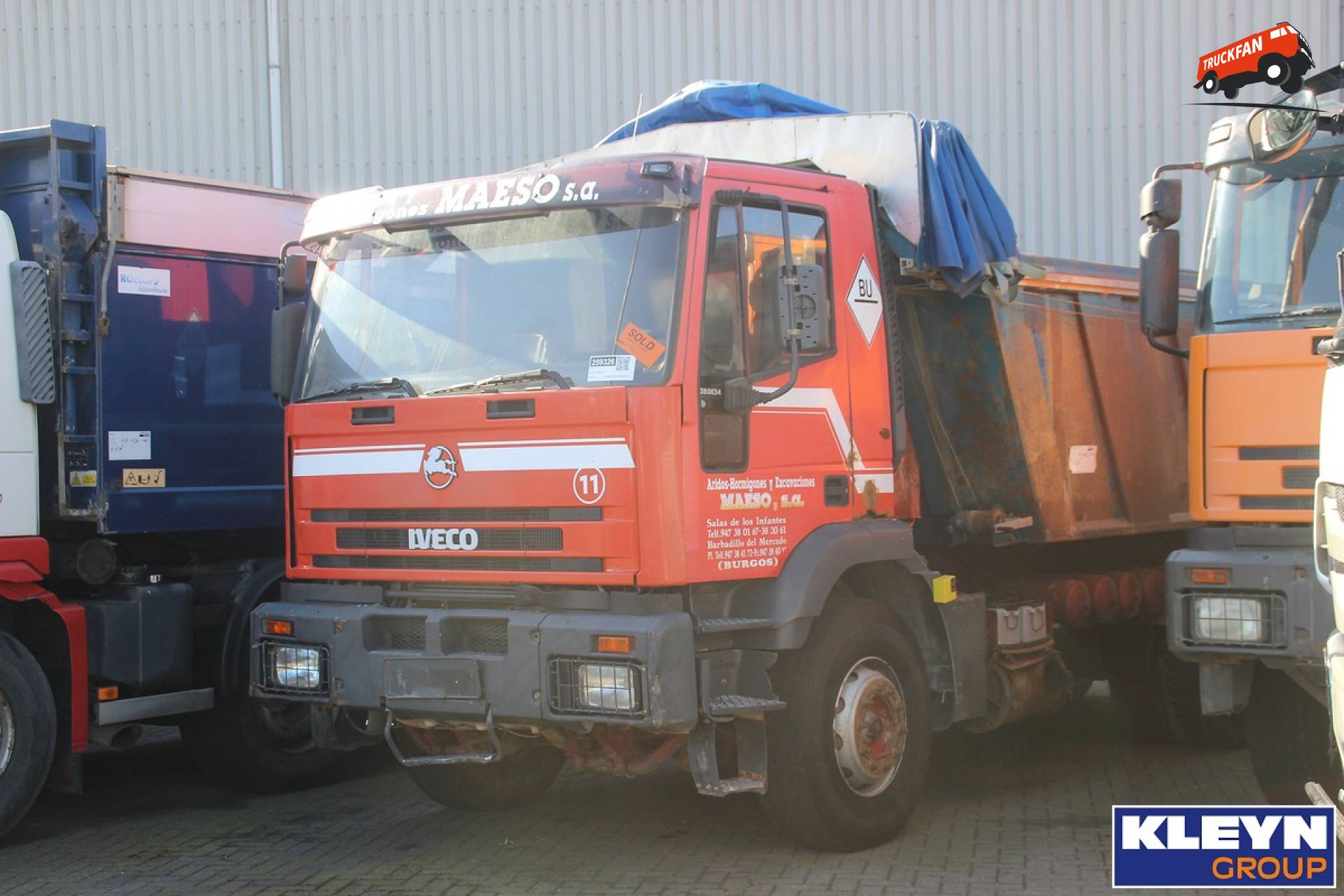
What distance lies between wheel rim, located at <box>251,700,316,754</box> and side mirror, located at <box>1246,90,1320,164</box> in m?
5.37

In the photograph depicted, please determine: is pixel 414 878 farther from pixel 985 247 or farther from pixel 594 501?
pixel 985 247

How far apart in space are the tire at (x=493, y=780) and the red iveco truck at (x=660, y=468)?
0.8 inches

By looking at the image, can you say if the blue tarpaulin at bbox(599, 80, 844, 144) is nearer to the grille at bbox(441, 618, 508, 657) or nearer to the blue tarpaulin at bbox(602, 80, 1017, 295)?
the blue tarpaulin at bbox(602, 80, 1017, 295)

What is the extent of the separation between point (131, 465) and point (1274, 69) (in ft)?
19.3

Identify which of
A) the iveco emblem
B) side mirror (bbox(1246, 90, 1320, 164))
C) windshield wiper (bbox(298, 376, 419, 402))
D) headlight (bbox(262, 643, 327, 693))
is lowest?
headlight (bbox(262, 643, 327, 693))

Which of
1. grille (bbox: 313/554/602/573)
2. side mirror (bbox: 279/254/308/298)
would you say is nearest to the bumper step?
grille (bbox: 313/554/602/573)

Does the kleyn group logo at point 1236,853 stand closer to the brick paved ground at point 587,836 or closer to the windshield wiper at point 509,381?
the brick paved ground at point 587,836

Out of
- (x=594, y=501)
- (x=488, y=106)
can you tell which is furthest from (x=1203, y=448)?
(x=488, y=106)

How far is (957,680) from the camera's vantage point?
24.1ft

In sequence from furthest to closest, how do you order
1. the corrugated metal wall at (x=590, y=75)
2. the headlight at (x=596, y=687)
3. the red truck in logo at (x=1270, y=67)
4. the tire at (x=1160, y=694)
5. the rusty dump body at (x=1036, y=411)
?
the corrugated metal wall at (x=590, y=75) < the tire at (x=1160, y=694) < the rusty dump body at (x=1036, y=411) < the red truck in logo at (x=1270, y=67) < the headlight at (x=596, y=687)

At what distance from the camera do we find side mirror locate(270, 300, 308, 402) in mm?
7145

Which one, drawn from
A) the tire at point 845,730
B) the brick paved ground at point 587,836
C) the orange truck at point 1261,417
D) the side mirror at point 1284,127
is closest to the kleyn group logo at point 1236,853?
the brick paved ground at point 587,836

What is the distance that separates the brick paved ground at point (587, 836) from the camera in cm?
648

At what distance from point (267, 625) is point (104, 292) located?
6.40 ft
